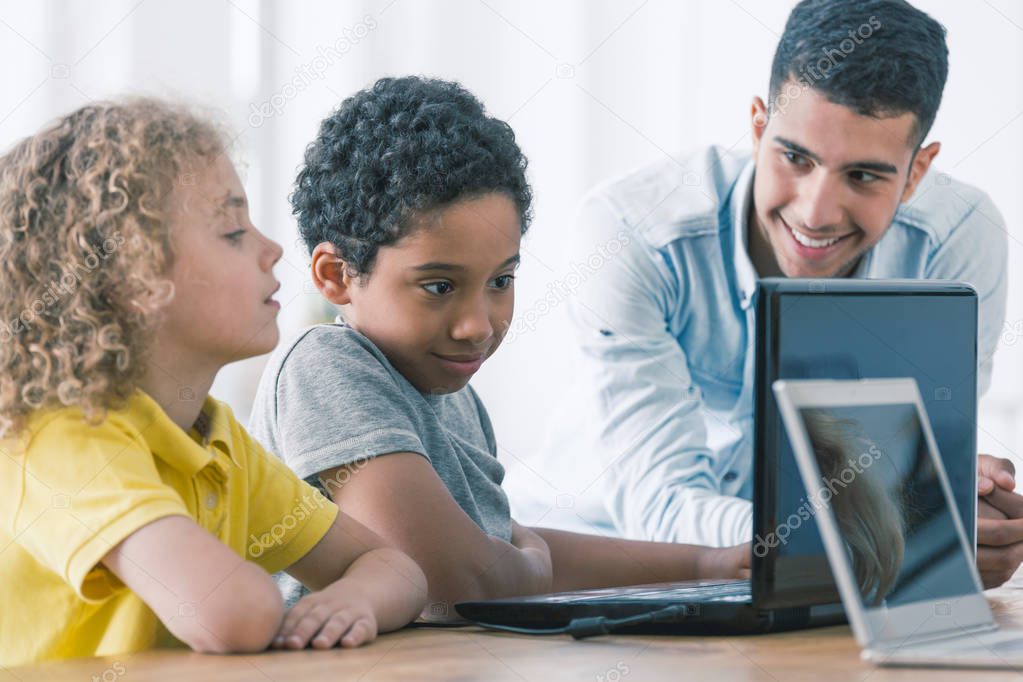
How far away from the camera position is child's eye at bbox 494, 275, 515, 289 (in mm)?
1160

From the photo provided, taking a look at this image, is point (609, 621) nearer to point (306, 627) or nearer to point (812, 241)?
point (306, 627)

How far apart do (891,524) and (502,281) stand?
19.2 inches

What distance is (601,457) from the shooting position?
A: 171 cm

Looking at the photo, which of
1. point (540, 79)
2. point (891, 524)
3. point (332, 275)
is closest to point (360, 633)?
point (891, 524)

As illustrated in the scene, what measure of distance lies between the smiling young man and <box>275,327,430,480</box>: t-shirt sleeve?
470 millimetres

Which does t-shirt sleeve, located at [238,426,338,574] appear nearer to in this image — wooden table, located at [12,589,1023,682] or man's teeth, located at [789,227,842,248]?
wooden table, located at [12,589,1023,682]

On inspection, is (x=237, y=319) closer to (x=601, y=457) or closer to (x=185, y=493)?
(x=185, y=493)

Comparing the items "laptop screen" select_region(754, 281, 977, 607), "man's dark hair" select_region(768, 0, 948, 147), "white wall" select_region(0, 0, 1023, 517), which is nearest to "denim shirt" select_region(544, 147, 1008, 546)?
"man's dark hair" select_region(768, 0, 948, 147)

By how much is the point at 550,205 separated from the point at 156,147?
2652mm

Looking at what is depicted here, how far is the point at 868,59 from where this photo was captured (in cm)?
156

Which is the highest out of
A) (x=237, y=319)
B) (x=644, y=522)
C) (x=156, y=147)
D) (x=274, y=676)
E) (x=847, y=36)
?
(x=847, y=36)

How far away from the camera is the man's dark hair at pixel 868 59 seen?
1558mm

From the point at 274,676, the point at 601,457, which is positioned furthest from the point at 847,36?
the point at 274,676

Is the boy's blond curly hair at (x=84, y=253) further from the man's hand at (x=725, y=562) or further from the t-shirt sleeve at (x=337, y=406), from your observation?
the man's hand at (x=725, y=562)
